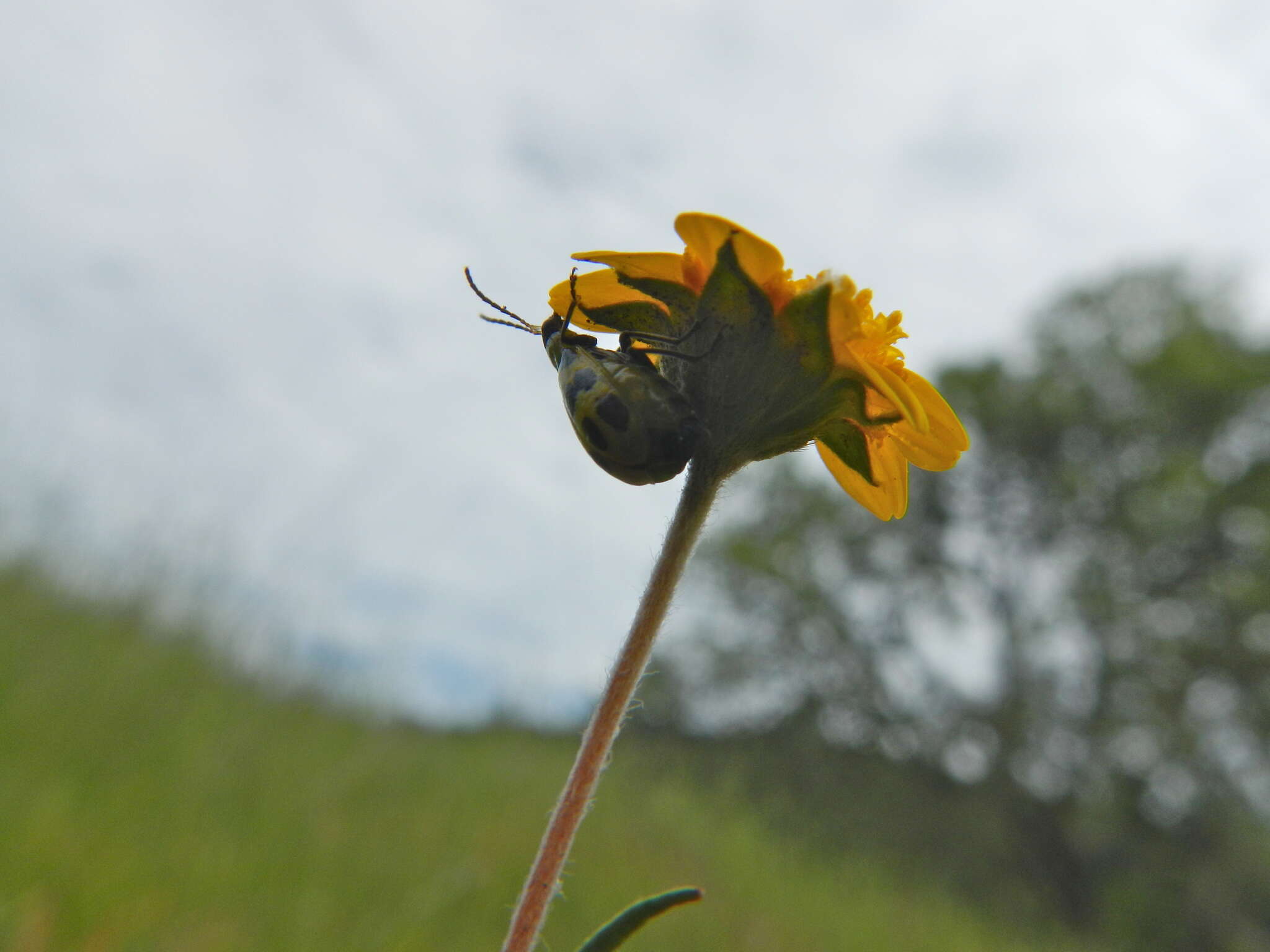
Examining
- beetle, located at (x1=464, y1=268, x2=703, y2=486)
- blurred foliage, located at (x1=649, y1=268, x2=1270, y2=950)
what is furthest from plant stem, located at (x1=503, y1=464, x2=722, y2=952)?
blurred foliage, located at (x1=649, y1=268, x2=1270, y2=950)

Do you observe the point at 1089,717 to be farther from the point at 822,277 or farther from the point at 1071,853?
the point at 822,277

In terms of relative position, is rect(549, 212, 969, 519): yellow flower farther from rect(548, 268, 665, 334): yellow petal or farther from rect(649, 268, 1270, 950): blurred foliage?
rect(649, 268, 1270, 950): blurred foliage

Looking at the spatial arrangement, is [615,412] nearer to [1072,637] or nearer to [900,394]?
[900,394]

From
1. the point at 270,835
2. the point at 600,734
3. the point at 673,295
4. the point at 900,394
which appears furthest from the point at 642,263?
the point at 270,835

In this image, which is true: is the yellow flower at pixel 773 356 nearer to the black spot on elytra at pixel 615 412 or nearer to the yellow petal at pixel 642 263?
the yellow petal at pixel 642 263

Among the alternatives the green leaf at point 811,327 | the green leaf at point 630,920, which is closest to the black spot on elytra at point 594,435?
the green leaf at point 811,327
